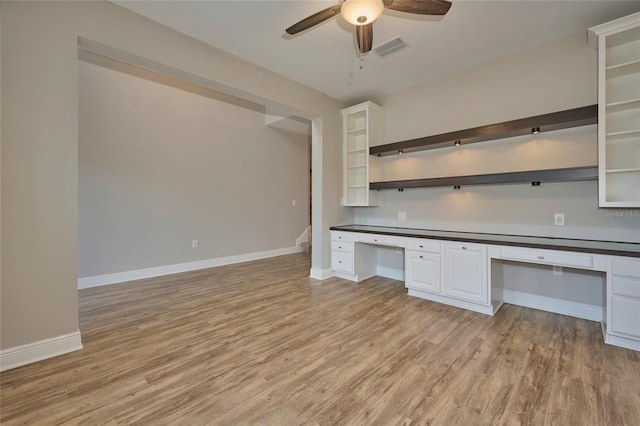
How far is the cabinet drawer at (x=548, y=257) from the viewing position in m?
2.38

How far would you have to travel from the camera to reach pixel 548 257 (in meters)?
2.54

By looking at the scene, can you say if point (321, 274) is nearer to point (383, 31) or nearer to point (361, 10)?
point (383, 31)

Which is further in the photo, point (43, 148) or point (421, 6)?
point (43, 148)

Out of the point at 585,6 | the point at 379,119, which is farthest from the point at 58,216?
the point at 585,6

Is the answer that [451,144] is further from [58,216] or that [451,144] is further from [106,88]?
[106,88]

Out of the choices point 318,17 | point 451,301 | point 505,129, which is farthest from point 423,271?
point 318,17

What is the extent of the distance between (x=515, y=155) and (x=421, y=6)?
82.6 inches

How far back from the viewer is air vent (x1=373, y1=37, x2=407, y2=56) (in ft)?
9.54

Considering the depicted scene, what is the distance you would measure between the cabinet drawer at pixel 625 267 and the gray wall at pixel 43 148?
4.33 m

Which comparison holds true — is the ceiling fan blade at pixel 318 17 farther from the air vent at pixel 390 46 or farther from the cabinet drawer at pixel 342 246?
the cabinet drawer at pixel 342 246

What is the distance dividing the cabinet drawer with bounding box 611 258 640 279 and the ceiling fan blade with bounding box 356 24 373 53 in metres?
2.67

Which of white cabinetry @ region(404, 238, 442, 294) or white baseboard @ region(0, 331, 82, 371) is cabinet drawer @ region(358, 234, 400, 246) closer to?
white cabinetry @ region(404, 238, 442, 294)

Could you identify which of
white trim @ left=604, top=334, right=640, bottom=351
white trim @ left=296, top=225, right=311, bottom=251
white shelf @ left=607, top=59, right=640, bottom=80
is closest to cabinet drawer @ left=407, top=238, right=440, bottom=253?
white trim @ left=604, top=334, right=640, bottom=351

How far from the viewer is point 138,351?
223 centimetres
